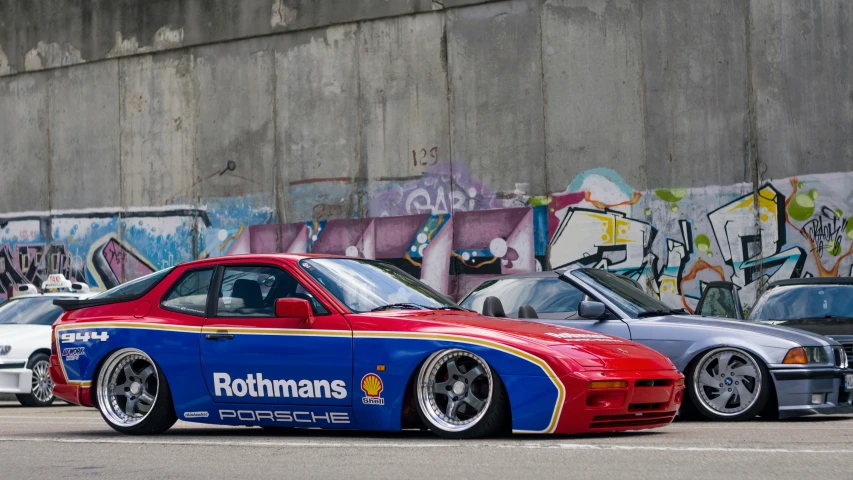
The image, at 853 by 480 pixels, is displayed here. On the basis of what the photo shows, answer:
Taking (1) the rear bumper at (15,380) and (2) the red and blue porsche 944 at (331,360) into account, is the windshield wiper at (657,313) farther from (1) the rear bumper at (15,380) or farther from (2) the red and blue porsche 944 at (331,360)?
(1) the rear bumper at (15,380)

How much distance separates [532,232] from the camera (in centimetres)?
2078

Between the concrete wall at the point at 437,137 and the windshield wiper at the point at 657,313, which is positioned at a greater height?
the concrete wall at the point at 437,137

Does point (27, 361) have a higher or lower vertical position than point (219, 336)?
lower

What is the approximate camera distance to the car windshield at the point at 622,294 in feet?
35.2

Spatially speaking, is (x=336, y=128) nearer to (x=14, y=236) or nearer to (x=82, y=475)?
(x=14, y=236)

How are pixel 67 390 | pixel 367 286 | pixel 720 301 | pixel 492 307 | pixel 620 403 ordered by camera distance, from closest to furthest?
pixel 620 403 < pixel 367 286 < pixel 67 390 < pixel 492 307 < pixel 720 301

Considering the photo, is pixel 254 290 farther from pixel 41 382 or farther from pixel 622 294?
pixel 41 382

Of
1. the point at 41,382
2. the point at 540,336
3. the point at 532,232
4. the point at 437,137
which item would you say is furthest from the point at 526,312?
the point at 437,137

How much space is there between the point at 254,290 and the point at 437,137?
1312cm

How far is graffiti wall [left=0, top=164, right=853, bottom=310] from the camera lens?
62.0 ft

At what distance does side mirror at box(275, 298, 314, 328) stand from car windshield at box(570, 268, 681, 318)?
131 inches

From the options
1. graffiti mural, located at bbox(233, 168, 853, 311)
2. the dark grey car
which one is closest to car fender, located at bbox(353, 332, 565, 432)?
the dark grey car

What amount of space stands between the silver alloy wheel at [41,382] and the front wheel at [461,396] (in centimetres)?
911

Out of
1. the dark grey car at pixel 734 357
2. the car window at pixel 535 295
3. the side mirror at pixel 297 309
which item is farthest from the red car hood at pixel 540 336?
the car window at pixel 535 295
